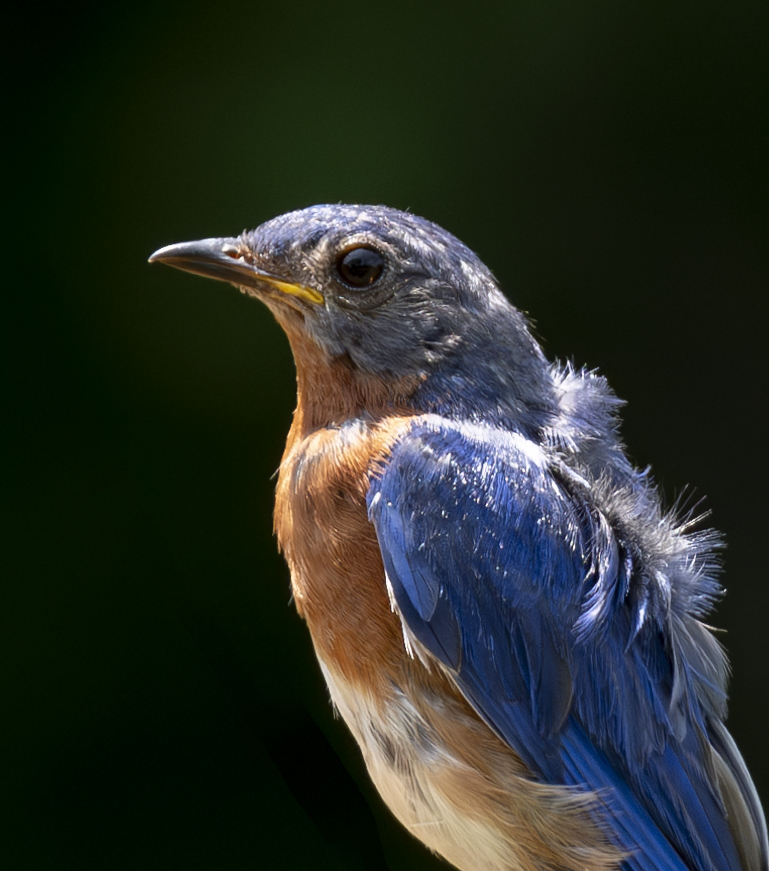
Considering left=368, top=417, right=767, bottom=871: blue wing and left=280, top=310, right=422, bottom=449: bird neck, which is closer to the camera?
left=368, top=417, right=767, bottom=871: blue wing

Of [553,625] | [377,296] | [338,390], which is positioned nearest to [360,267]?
[377,296]

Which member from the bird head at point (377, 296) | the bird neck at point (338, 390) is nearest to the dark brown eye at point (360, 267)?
the bird head at point (377, 296)

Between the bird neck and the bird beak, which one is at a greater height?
the bird beak

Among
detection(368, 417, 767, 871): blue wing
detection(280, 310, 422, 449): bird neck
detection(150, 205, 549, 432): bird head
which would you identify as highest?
detection(150, 205, 549, 432): bird head

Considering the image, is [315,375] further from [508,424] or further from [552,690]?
[552,690]

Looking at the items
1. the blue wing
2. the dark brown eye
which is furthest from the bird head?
the blue wing

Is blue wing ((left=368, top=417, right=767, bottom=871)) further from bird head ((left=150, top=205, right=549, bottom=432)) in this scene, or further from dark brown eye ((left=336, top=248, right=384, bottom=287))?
dark brown eye ((left=336, top=248, right=384, bottom=287))

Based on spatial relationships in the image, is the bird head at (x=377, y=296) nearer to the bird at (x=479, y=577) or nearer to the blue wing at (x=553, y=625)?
the bird at (x=479, y=577)

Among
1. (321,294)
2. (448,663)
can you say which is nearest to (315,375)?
(321,294)
